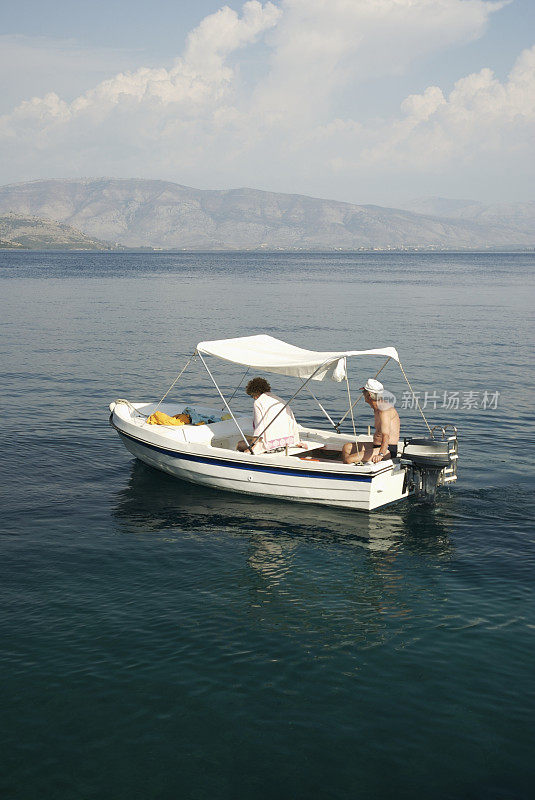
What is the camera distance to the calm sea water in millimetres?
8180

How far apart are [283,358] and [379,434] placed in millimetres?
3248

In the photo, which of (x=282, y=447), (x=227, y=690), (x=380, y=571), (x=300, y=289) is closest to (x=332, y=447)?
(x=282, y=447)

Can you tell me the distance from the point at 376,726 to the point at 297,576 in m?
4.35

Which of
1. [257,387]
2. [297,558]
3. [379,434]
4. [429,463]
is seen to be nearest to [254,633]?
[297,558]

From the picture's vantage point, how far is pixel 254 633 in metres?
10.9

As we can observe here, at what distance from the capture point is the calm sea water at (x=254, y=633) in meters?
8.18

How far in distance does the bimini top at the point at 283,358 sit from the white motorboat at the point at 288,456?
0.02 metres

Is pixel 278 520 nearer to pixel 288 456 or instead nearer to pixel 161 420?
pixel 288 456

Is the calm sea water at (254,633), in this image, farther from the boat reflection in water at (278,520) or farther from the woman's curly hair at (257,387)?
the woman's curly hair at (257,387)

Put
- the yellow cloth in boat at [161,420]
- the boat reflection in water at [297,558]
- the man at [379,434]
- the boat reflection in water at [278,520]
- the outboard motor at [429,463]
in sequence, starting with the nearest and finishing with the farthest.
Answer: the boat reflection in water at [297,558]
the boat reflection in water at [278,520]
the outboard motor at [429,463]
the man at [379,434]
the yellow cloth in boat at [161,420]

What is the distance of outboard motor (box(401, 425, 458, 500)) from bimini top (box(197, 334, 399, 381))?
243 cm
